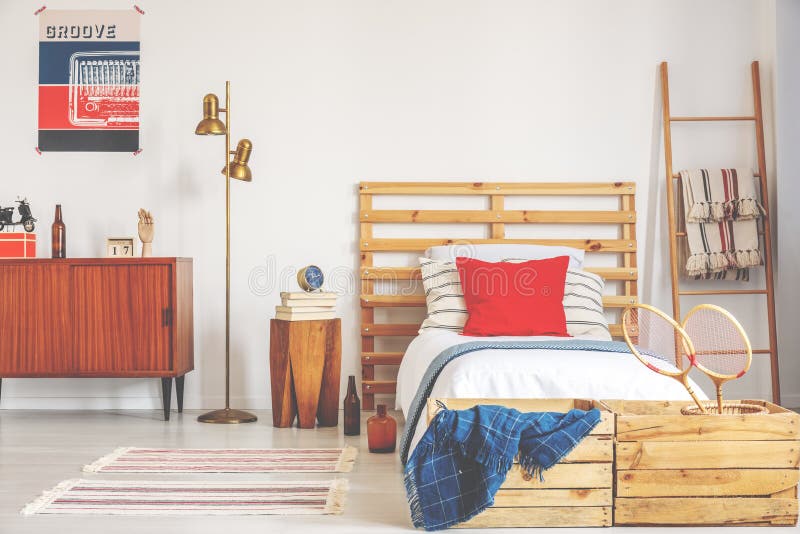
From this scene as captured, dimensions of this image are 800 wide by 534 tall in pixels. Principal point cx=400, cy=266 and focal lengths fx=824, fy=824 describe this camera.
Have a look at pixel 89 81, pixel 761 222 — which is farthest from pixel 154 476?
pixel 761 222

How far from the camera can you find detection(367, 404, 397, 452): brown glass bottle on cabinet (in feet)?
11.5

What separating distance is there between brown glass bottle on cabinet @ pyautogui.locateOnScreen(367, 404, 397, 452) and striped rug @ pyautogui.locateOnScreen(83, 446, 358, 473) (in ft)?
0.31

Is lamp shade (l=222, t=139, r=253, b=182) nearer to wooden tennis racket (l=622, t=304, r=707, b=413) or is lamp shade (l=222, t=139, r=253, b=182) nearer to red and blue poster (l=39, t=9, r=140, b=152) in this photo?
red and blue poster (l=39, t=9, r=140, b=152)

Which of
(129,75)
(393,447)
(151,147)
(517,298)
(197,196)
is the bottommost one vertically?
(393,447)

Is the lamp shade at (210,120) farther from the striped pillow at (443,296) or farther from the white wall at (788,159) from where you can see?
the white wall at (788,159)

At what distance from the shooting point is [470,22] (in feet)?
15.6

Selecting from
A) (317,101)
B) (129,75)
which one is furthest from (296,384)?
(129,75)

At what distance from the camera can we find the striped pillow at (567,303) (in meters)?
4.11

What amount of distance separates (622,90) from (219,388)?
2.88m

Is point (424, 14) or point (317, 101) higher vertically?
point (424, 14)

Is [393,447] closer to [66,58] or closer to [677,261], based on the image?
[677,261]

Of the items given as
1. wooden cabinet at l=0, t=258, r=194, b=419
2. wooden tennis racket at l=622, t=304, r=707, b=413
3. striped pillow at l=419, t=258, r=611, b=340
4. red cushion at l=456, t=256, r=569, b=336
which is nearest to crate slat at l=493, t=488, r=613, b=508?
wooden tennis racket at l=622, t=304, r=707, b=413

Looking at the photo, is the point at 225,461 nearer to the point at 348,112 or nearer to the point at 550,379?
the point at 550,379

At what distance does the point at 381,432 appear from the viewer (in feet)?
11.5
